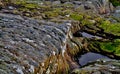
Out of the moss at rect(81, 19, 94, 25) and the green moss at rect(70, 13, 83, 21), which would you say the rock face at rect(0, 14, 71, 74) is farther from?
the green moss at rect(70, 13, 83, 21)

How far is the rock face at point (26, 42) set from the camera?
11.7 metres

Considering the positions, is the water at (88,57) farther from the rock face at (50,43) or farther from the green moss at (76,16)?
the green moss at (76,16)

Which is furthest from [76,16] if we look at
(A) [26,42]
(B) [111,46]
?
(A) [26,42]

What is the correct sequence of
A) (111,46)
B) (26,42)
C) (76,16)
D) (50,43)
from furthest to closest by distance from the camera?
(76,16), (111,46), (50,43), (26,42)

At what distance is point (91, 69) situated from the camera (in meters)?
14.4

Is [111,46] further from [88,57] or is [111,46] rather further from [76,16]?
[76,16]

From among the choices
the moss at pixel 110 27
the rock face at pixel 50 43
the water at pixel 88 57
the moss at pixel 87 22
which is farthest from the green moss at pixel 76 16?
the water at pixel 88 57

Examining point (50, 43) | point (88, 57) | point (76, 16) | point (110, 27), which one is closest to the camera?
point (50, 43)

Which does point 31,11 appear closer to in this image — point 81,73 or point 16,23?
point 16,23

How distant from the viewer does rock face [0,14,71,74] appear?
11.7 metres

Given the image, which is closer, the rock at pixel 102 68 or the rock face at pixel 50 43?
the rock face at pixel 50 43

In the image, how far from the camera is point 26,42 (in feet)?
45.5

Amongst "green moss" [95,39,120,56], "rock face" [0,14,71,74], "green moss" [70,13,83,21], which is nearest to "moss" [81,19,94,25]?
"green moss" [70,13,83,21]

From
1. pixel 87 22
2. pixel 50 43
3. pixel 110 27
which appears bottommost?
pixel 110 27
